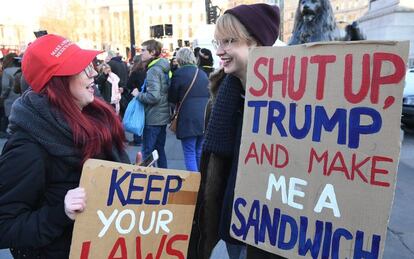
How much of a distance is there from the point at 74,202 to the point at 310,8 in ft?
10.9

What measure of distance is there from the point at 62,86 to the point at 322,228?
3.69 ft

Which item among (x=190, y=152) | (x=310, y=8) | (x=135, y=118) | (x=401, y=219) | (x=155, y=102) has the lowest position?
(x=401, y=219)

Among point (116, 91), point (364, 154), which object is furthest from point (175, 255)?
point (116, 91)

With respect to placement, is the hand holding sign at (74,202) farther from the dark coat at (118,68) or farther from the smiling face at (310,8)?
the dark coat at (118,68)

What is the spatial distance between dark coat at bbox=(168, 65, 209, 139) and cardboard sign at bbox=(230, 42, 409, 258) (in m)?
3.86

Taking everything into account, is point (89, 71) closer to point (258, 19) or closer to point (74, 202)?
point (74, 202)

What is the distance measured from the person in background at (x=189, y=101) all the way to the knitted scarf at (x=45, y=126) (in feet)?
12.7

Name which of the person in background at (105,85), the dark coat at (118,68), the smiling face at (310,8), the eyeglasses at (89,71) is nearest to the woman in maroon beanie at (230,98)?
the eyeglasses at (89,71)

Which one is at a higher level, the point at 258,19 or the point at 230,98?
the point at 258,19

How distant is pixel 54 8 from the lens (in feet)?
234

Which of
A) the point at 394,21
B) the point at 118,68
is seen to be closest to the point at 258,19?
the point at 118,68

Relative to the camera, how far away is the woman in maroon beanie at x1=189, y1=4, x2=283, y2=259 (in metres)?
1.97

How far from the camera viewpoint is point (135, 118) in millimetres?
5699

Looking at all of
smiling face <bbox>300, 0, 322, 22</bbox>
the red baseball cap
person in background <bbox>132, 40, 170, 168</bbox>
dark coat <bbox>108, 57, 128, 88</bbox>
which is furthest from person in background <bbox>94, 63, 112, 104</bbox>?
the red baseball cap
